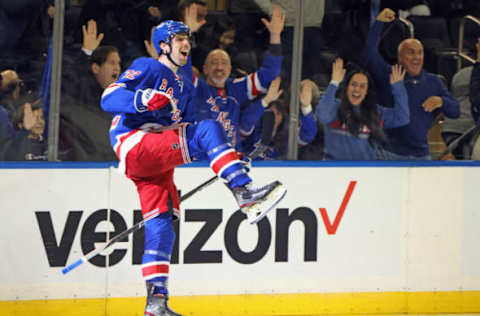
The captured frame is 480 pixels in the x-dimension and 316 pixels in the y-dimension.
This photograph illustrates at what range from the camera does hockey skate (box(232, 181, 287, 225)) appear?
366 centimetres

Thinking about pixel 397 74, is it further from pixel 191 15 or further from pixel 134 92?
pixel 134 92

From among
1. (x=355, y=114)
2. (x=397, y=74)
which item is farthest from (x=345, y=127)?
(x=397, y=74)

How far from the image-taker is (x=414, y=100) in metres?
5.27

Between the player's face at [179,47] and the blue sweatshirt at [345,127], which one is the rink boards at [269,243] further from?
the player's face at [179,47]

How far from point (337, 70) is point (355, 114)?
0.29 meters

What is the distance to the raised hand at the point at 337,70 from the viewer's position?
5.16 metres

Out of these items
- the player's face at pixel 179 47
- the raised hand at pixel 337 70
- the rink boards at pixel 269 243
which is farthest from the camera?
the raised hand at pixel 337 70

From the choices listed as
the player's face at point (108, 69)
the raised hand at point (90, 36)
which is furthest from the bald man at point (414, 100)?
the raised hand at point (90, 36)

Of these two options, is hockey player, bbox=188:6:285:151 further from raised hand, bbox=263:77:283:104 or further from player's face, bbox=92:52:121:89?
player's face, bbox=92:52:121:89

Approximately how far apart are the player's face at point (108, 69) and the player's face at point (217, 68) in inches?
19.6

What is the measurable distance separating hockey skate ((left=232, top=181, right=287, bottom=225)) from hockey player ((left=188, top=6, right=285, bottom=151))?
1356 mm

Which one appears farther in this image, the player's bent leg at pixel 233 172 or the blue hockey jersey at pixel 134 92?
the blue hockey jersey at pixel 134 92

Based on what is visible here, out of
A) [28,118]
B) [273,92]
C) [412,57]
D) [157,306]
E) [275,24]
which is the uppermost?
[275,24]

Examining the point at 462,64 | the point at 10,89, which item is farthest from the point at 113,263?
the point at 462,64
